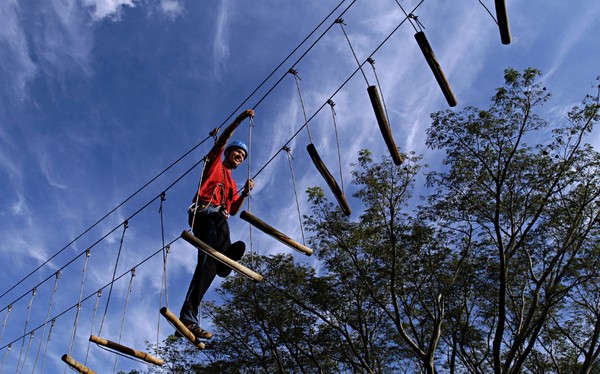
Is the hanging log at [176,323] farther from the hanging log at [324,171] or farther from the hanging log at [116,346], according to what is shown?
the hanging log at [324,171]

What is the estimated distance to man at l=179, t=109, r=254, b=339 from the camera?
3805 millimetres

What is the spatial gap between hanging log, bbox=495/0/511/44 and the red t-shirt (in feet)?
7.15

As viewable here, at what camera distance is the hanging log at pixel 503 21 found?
293 centimetres

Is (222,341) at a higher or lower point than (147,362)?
higher

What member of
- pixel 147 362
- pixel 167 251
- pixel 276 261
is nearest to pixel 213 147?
pixel 167 251

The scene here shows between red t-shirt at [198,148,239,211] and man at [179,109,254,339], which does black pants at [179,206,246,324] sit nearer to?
man at [179,109,254,339]

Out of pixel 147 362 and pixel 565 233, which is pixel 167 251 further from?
pixel 565 233

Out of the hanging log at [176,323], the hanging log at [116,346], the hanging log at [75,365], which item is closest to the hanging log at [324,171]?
the hanging log at [176,323]

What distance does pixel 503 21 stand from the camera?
303 centimetres

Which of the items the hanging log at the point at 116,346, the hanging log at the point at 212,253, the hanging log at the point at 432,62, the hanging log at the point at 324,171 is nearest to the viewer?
the hanging log at the point at 432,62

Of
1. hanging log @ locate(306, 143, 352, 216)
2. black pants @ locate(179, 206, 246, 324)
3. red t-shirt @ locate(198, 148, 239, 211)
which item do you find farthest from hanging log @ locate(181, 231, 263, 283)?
hanging log @ locate(306, 143, 352, 216)

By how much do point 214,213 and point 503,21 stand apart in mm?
2327

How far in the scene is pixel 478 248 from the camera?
435 inches

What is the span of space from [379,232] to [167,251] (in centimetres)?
728
